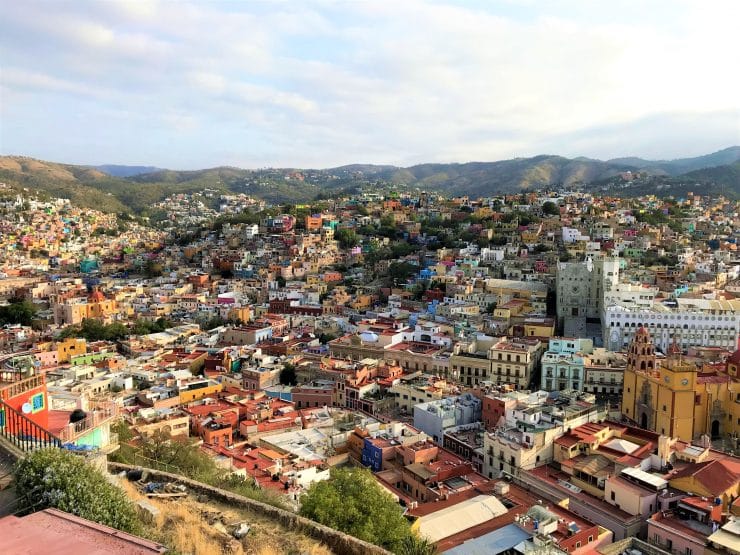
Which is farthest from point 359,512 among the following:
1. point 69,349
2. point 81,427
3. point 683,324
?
point 69,349

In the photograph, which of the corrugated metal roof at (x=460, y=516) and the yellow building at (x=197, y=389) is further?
the yellow building at (x=197, y=389)

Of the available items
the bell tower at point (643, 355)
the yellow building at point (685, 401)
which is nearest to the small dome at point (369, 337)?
the bell tower at point (643, 355)

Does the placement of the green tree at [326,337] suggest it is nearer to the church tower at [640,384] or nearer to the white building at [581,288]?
the white building at [581,288]

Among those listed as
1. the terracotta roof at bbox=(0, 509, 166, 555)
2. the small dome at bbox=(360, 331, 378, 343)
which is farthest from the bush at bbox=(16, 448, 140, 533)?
the small dome at bbox=(360, 331, 378, 343)

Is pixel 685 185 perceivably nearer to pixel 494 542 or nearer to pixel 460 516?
pixel 460 516

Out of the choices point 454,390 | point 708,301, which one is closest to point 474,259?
point 708,301

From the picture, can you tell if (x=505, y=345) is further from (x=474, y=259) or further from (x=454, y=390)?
(x=474, y=259)
